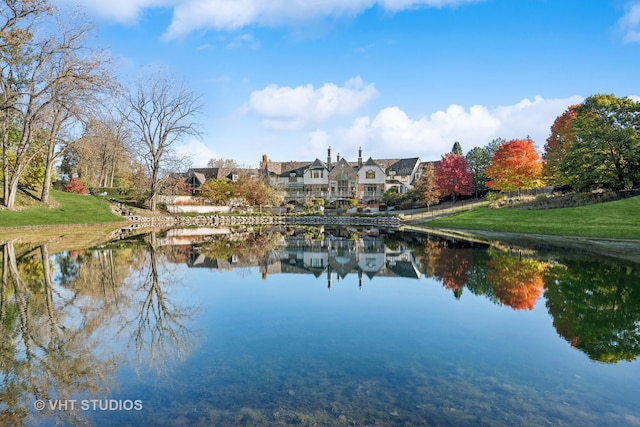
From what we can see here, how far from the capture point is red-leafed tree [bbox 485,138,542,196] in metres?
48.8

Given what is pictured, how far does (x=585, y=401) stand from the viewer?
5.04 meters

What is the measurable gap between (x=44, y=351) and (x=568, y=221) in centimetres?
3512

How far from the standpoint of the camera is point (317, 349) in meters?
6.80

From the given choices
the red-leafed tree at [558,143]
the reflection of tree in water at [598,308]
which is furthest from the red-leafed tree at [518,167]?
the reflection of tree in water at [598,308]

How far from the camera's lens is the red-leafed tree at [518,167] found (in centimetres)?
4883

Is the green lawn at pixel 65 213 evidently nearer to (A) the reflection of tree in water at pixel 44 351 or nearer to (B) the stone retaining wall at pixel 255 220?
(B) the stone retaining wall at pixel 255 220

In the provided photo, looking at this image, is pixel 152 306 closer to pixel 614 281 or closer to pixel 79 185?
pixel 614 281

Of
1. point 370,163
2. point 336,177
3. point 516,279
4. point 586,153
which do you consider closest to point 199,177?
point 336,177

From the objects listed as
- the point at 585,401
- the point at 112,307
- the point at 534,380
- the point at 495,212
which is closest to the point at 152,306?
the point at 112,307

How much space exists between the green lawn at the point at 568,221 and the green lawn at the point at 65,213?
114ft

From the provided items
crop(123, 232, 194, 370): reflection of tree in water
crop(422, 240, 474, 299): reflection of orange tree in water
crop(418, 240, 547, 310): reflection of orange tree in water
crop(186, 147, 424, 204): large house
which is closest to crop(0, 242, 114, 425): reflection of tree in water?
crop(123, 232, 194, 370): reflection of tree in water

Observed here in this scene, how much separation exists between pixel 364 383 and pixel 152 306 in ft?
19.6

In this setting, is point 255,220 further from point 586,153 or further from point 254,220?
point 586,153

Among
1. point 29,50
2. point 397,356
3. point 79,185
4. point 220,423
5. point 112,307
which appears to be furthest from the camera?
point 79,185
